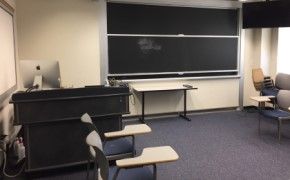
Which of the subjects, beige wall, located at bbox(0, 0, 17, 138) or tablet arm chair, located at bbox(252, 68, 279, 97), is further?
tablet arm chair, located at bbox(252, 68, 279, 97)

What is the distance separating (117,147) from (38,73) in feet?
4.96

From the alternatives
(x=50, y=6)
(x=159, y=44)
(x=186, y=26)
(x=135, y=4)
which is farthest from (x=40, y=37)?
(x=186, y=26)

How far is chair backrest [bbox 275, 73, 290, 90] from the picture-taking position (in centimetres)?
551

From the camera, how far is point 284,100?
4.50 meters

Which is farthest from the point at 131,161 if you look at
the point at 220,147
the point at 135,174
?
the point at 220,147

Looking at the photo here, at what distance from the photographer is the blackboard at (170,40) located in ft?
17.8

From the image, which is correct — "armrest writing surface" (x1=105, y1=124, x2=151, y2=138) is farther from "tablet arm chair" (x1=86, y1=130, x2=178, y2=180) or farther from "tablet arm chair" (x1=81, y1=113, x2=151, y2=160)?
"tablet arm chair" (x1=86, y1=130, x2=178, y2=180)

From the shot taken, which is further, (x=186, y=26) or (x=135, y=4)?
(x=186, y=26)

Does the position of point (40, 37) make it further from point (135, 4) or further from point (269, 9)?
point (269, 9)

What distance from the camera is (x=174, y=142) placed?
4.36 metres

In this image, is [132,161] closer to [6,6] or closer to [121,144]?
[121,144]

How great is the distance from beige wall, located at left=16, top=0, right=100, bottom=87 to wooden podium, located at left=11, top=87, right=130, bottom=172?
2.15 meters

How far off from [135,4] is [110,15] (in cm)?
57

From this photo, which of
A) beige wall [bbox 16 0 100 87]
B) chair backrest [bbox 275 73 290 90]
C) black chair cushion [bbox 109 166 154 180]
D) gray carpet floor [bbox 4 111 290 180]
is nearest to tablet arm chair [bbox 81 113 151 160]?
black chair cushion [bbox 109 166 154 180]
